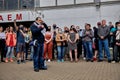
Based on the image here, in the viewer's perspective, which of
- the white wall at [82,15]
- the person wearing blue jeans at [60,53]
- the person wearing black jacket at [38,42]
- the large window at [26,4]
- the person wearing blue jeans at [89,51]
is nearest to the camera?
the person wearing black jacket at [38,42]

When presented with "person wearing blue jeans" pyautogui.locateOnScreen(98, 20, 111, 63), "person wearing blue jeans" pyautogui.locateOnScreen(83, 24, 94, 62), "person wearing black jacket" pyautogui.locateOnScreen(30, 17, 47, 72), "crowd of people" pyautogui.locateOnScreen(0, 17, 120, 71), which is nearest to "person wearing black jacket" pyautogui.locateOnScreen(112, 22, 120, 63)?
"crowd of people" pyautogui.locateOnScreen(0, 17, 120, 71)

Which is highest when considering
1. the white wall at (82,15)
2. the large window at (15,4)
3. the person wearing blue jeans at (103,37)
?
the large window at (15,4)

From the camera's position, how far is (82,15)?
27172 millimetres

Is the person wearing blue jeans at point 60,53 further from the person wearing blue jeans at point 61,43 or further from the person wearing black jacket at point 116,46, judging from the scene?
the person wearing black jacket at point 116,46

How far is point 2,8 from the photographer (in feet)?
100

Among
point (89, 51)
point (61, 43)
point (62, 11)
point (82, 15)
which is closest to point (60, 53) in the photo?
point (61, 43)

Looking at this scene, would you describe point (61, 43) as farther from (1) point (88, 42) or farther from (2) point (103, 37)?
(2) point (103, 37)

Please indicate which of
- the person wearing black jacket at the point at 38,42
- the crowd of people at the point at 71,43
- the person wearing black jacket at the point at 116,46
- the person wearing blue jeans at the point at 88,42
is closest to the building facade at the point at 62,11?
the crowd of people at the point at 71,43

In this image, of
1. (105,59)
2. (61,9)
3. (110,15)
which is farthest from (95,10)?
(105,59)

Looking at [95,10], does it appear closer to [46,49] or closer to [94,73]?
[46,49]

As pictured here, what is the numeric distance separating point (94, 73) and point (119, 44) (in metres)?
4.08

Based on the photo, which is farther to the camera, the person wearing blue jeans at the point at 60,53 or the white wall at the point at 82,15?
the white wall at the point at 82,15

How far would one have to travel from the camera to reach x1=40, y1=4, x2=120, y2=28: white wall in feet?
85.1

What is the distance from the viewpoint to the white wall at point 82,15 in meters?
26.0
